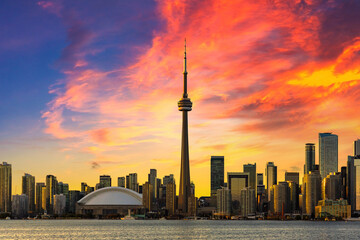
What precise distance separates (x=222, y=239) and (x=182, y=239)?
10.1 m

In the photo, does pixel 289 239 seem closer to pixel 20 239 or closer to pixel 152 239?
pixel 152 239

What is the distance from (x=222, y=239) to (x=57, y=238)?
37.7 m

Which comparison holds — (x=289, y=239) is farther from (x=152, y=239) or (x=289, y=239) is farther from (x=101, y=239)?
(x=101, y=239)

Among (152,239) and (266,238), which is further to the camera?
(266,238)

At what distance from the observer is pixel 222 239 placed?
138 meters

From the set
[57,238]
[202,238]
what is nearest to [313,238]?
[202,238]

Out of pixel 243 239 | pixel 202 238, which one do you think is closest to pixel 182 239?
pixel 202 238

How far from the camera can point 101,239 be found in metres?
134

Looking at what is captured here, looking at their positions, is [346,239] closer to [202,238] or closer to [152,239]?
[202,238]

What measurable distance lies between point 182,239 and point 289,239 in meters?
24.9

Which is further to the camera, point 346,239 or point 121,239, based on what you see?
point 346,239

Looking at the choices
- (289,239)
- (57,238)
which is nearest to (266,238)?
(289,239)

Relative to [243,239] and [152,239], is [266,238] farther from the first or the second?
[152,239]

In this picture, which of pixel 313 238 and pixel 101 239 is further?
pixel 313 238
